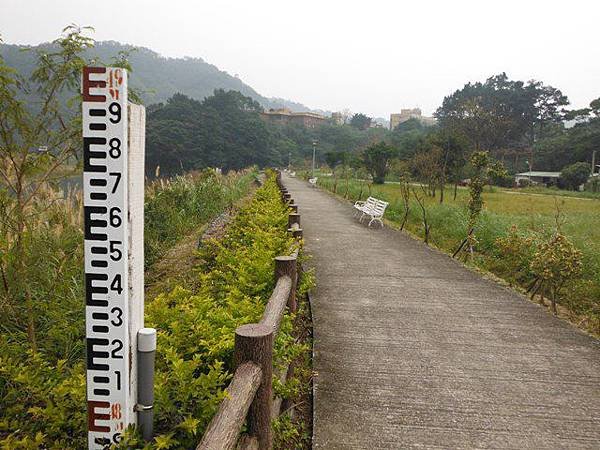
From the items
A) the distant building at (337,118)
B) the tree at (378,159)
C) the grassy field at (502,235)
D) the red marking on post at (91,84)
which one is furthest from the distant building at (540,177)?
the distant building at (337,118)

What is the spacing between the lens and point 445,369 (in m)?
3.70

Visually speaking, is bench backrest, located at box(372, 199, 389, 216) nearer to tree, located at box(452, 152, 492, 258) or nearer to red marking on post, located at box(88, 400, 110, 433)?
tree, located at box(452, 152, 492, 258)

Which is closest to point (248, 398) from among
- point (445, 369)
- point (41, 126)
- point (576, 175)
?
point (41, 126)

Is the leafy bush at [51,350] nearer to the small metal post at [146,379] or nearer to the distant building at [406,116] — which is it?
the small metal post at [146,379]

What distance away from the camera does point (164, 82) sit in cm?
13012

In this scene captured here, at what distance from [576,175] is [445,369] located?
44778mm

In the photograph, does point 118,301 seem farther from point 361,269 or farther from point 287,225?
point 361,269

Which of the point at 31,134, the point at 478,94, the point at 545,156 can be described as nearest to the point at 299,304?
the point at 31,134

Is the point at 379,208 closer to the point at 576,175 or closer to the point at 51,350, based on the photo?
the point at 51,350

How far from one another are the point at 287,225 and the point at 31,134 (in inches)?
155

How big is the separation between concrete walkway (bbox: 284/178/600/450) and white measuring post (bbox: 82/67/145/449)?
169cm

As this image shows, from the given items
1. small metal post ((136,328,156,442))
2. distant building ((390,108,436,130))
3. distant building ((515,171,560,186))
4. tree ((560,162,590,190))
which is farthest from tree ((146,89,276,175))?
distant building ((390,108,436,130))

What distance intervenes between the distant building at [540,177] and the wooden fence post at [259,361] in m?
51.8

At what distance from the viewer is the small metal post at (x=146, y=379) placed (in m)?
1.44
